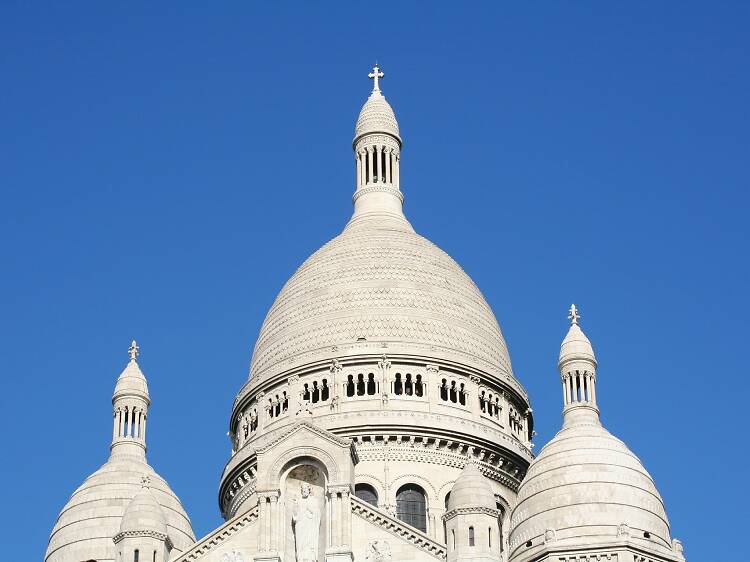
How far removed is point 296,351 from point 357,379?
11.3 ft

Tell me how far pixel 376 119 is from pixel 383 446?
19.8 metres

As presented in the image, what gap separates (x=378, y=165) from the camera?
9419 centimetres

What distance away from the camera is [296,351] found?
276 feet

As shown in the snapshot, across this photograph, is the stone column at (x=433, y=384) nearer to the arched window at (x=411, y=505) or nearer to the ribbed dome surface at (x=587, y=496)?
the arched window at (x=411, y=505)

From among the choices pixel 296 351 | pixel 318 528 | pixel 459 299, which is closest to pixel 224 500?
pixel 296 351

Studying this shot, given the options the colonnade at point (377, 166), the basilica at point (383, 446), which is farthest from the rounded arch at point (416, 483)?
the colonnade at point (377, 166)

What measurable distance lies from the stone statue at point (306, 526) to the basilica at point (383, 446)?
0.19 feet

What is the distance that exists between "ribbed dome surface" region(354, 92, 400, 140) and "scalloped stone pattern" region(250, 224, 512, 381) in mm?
6776

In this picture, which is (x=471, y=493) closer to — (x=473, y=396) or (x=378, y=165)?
(x=473, y=396)

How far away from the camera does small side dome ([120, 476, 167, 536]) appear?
67.1 meters

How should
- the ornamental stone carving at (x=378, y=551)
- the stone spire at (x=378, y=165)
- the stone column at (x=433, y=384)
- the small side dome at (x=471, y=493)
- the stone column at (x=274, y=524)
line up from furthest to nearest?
the stone spire at (x=378, y=165), the stone column at (x=433, y=384), the stone column at (x=274, y=524), the ornamental stone carving at (x=378, y=551), the small side dome at (x=471, y=493)

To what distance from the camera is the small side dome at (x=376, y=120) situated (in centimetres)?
9481

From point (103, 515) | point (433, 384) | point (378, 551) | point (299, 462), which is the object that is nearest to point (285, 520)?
point (299, 462)

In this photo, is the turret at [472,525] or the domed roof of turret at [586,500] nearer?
the turret at [472,525]
